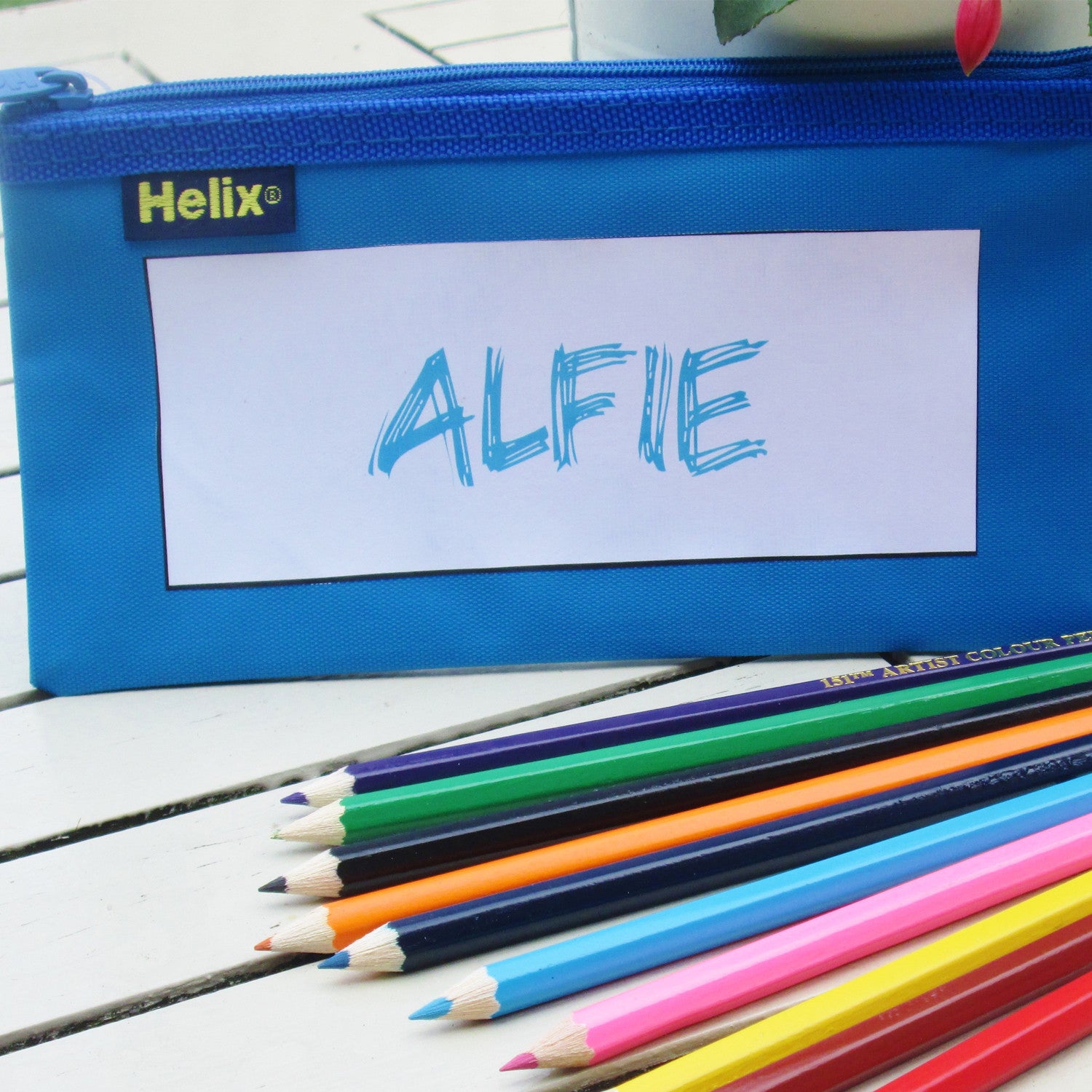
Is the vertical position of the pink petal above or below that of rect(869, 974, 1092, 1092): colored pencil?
above

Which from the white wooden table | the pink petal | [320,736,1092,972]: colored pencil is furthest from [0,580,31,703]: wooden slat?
the pink petal

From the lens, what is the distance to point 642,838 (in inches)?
13.9

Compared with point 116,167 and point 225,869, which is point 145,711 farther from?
point 116,167

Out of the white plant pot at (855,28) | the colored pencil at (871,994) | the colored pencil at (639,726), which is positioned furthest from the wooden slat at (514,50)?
the colored pencil at (871,994)

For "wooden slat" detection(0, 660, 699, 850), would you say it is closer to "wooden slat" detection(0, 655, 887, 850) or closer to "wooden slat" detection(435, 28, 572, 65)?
"wooden slat" detection(0, 655, 887, 850)

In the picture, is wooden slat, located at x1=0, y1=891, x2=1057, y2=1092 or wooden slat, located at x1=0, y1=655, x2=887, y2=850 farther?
wooden slat, located at x1=0, y1=655, x2=887, y2=850

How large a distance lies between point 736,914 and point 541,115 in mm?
302

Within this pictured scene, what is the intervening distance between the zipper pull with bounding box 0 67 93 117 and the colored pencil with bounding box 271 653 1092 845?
29cm

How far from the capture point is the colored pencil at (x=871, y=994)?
28 cm

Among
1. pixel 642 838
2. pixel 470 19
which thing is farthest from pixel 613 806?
pixel 470 19

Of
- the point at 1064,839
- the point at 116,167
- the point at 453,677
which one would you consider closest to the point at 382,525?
the point at 453,677

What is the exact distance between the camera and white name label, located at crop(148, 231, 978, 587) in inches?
18.2

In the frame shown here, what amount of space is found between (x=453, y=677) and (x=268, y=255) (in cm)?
19

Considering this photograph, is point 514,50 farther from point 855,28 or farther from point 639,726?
point 639,726
